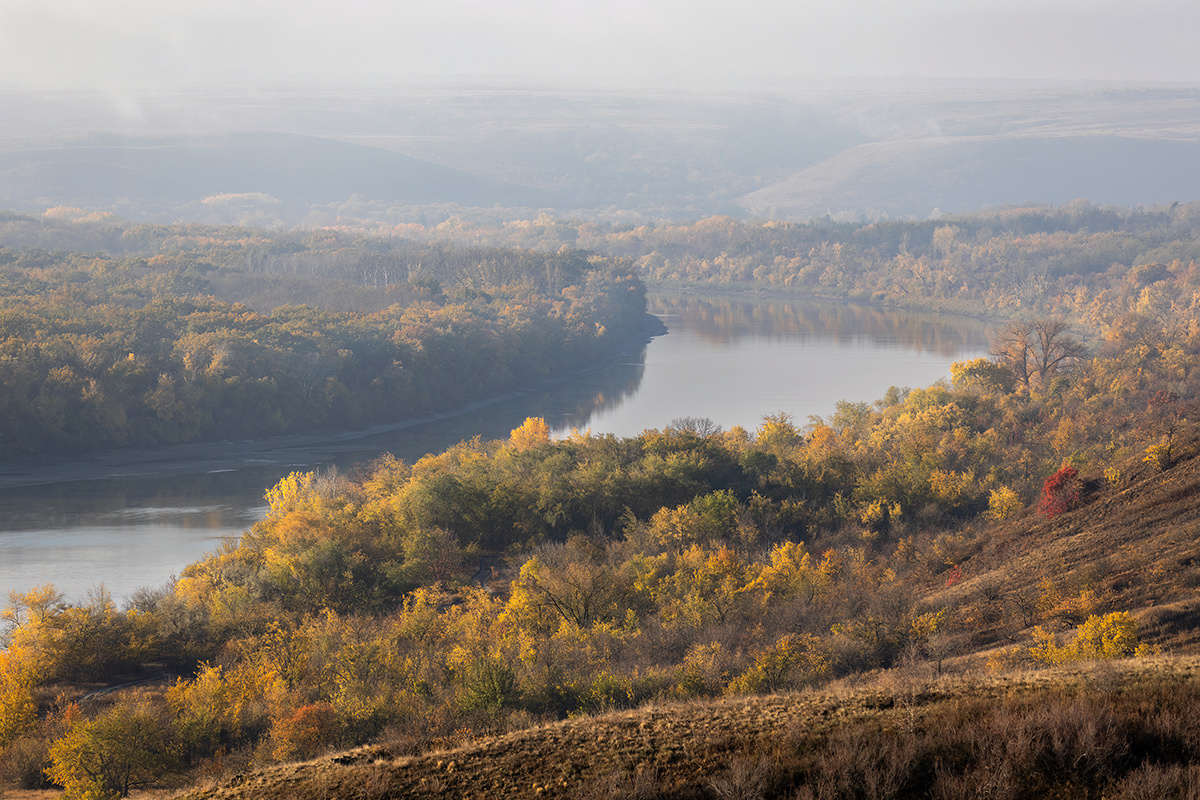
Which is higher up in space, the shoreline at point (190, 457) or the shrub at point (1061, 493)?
the shrub at point (1061, 493)

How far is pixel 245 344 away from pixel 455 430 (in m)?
17.9

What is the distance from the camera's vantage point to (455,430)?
76.8 m

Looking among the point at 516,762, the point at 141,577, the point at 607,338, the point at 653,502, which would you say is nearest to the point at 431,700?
the point at 516,762

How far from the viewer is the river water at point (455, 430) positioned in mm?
46625

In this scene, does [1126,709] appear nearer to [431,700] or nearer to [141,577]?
[431,700]

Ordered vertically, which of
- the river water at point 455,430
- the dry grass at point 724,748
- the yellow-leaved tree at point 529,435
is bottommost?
the river water at point 455,430

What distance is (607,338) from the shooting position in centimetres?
Answer: 11156

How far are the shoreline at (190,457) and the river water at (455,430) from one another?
0.13 m

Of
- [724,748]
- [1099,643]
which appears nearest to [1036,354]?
[1099,643]

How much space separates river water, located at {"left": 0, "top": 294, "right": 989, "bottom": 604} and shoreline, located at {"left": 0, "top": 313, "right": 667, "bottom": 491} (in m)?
0.13

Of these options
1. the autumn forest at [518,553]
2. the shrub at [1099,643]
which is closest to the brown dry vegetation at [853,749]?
the autumn forest at [518,553]

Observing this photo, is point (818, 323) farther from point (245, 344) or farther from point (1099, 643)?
point (1099, 643)

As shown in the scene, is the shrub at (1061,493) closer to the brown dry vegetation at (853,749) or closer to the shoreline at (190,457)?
the brown dry vegetation at (853,749)

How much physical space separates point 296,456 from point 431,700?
164 ft
